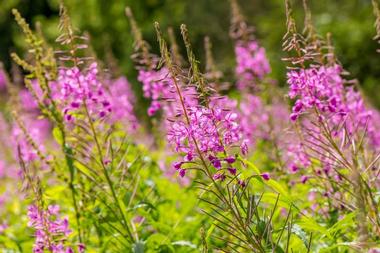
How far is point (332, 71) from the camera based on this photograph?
4.16 m

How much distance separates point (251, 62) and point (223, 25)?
12507mm

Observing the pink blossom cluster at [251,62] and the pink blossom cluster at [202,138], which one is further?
the pink blossom cluster at [251,62]

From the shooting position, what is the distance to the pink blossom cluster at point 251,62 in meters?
6.50

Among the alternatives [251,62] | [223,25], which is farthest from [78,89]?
[223,25]

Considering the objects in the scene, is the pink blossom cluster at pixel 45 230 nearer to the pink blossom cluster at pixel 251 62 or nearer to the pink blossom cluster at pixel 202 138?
the pink blossom cluster at pixel 202 138

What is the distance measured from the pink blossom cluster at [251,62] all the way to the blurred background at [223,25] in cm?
704

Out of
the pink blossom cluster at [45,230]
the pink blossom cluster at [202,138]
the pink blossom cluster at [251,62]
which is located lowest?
the pink blossom cluster at [45,230]

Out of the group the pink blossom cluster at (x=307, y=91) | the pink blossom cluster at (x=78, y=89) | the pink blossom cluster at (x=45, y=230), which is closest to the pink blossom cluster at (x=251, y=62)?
the pink blossom cluster at (x=78, y=89)

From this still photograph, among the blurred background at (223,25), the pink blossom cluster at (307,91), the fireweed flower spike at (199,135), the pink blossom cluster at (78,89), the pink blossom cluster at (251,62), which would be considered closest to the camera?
the fireweed flower spike at (199,135)

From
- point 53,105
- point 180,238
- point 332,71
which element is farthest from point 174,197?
point 332,71

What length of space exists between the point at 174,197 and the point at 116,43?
43.2 ft

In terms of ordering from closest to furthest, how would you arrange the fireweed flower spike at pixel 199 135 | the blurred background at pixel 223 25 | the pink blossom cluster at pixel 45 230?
the fireweed flower spike at pixel 199 135 < the pink blossom cluster at pixel 45 230 < the blurred background at pixel 223 25

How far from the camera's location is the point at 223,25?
18.8 meters

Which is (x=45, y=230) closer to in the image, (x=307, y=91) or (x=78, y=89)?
(x=78, y=89)
